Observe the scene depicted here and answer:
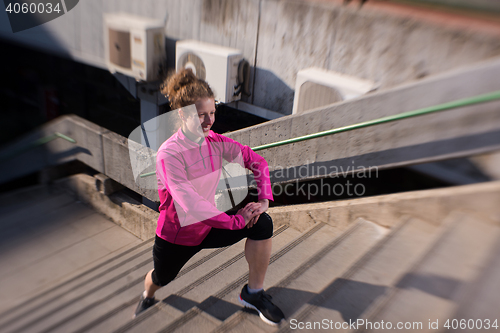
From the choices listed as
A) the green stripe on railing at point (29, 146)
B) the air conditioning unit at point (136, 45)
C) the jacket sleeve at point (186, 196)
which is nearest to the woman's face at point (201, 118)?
the jacket sleeve at point (186, 196)

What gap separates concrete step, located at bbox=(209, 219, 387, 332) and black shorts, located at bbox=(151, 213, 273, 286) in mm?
542

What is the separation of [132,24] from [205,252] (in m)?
4.86

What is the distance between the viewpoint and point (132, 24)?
6.69 meters

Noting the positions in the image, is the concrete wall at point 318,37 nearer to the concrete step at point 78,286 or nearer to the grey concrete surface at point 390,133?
the grey concrete surface at point 390,133

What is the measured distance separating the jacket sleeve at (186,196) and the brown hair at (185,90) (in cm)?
35

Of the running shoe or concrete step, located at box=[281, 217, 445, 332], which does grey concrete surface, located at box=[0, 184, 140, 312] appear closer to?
the running shoe

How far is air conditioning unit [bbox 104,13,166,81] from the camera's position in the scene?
6.63 metres

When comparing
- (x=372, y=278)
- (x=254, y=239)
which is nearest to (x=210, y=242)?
(x=254, y=239)

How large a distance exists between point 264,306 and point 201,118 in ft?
4.56

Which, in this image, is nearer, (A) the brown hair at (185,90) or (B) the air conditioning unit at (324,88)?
(A) the brown hair at (185,90)

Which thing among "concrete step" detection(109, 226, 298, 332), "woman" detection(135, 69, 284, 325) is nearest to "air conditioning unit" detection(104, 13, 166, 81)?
"concrete step" detection(109, 226, 298, 332)

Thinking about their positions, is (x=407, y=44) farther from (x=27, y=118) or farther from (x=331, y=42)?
(x=27, y=118)

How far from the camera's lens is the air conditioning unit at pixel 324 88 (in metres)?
4.58

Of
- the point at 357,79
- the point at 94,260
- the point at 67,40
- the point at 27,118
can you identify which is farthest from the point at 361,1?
the point at 27,118
